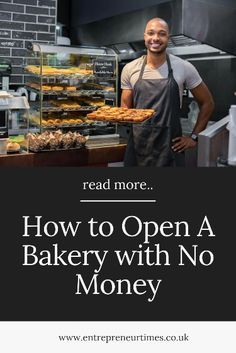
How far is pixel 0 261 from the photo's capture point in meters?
1.20

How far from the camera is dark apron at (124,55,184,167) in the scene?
2.82 m

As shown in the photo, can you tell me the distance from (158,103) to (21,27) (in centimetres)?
304

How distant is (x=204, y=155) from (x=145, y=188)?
3.96 feet

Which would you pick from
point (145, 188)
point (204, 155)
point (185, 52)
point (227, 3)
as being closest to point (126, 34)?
point (185, 52)

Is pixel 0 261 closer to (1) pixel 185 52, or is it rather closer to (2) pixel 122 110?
(2) pixel 122 110

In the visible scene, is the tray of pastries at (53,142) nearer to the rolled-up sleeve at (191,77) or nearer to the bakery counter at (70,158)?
the bakery counter at (70,158)

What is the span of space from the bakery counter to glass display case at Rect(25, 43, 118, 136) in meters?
0.32

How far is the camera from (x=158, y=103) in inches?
112

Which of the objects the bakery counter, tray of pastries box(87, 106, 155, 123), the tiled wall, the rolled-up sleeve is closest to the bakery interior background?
the tiled wall

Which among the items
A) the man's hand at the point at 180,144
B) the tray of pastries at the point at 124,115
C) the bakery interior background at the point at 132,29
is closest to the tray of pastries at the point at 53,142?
the tray of pastries at the point at 124,115

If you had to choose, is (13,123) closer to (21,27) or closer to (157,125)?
(157,125)

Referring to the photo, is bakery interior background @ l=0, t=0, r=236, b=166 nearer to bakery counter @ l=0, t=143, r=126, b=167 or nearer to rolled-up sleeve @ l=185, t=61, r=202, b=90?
rolled-up sleeve @ l=185, t=61, r=202, b=90

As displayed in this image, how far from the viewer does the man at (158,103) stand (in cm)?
282
